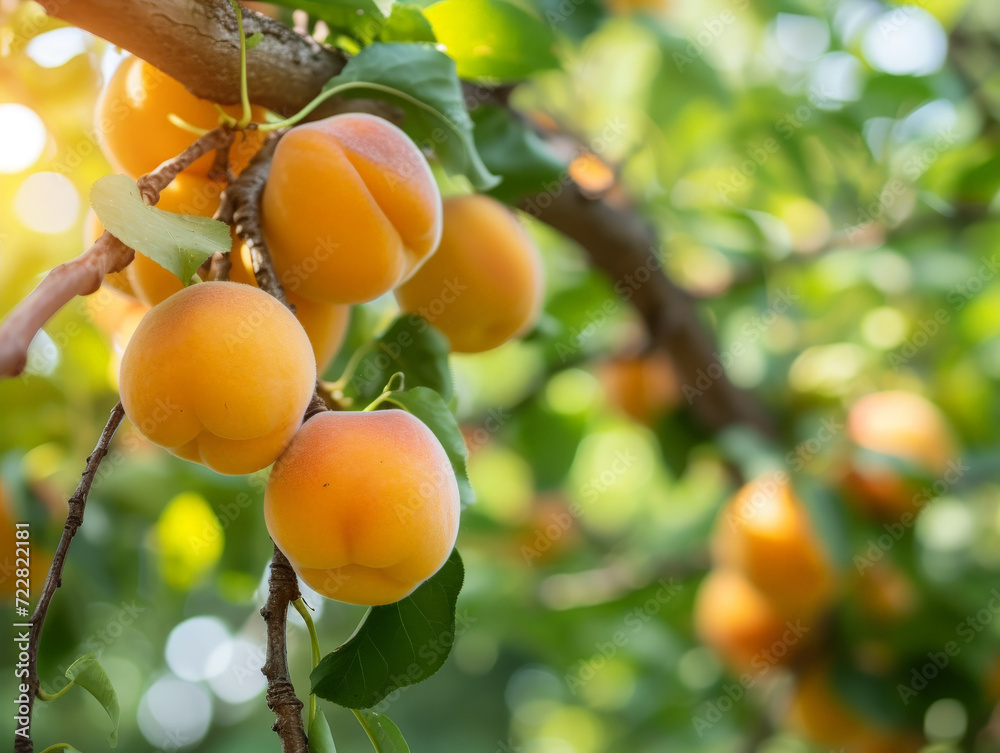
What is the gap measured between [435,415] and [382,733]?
9.0 inches

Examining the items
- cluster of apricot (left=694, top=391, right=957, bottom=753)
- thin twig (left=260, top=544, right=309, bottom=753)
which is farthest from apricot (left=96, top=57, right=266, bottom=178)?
cluster of apricot (left=694, top=391, right=957, bottom=753)

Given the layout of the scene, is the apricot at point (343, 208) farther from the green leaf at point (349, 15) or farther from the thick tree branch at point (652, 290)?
the thick tree branch at point (652, 290)

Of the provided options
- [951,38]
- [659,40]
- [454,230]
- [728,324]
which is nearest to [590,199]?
[659,40]

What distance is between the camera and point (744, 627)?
5.07ft

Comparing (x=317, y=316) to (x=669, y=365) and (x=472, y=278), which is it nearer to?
(x=472, y=278)

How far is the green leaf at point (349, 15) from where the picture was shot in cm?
68

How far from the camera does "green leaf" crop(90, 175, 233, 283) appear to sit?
447 mm

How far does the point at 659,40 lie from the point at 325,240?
1.00m

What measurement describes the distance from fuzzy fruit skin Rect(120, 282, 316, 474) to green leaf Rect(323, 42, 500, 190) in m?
0.26

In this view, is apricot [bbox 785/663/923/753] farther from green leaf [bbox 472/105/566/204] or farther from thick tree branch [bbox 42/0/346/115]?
thick tree branch [bbox 42/0/346/115]

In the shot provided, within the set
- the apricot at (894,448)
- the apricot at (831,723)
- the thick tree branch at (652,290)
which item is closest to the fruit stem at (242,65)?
the thick tree branch at (652,290)

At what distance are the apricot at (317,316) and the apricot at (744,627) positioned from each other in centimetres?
109

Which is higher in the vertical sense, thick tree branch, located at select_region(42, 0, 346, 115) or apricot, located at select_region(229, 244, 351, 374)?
thick tree branch, located at select_region(42, 0, 346, 115)

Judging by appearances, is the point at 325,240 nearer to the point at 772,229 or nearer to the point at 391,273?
the point at 391,273
